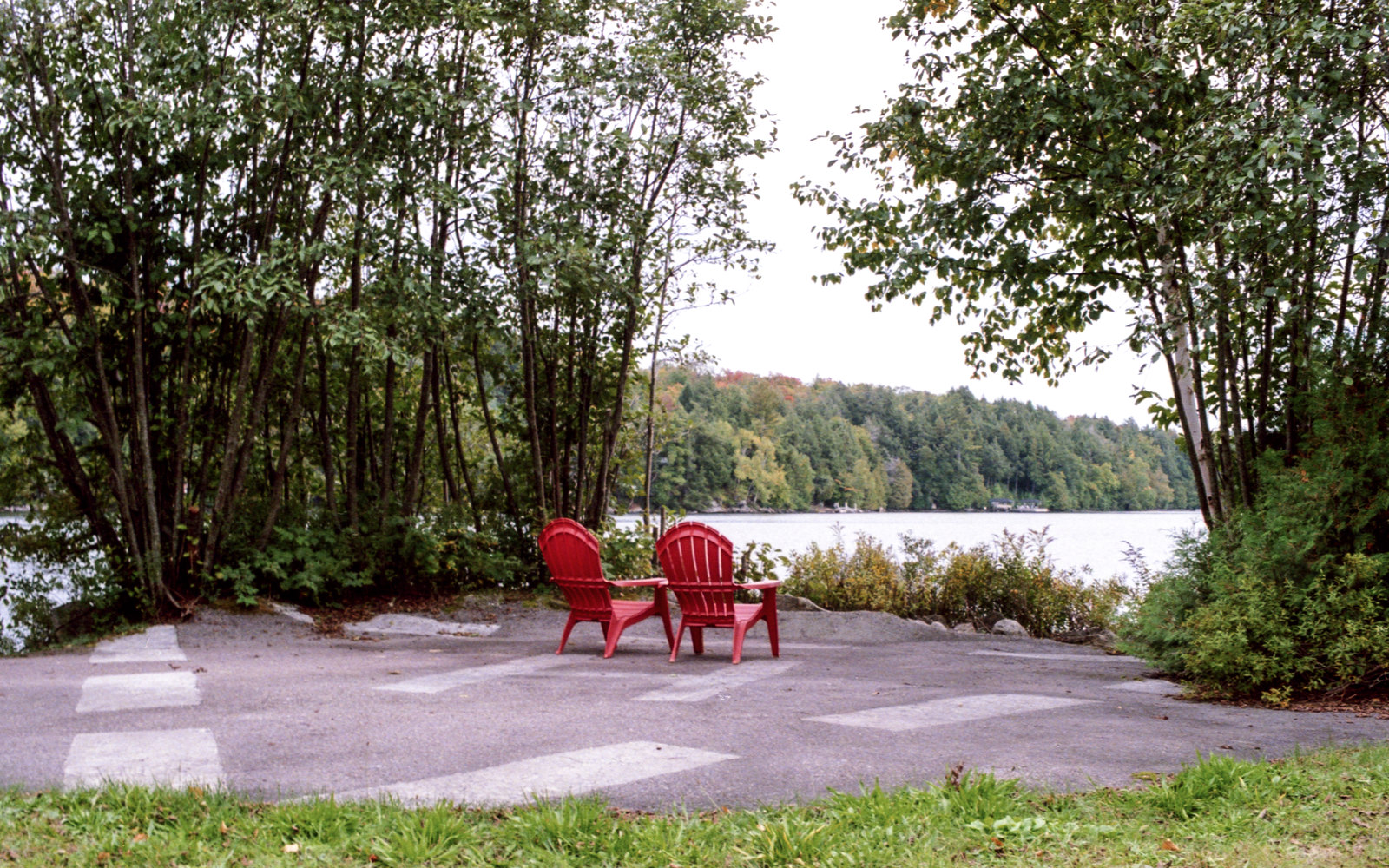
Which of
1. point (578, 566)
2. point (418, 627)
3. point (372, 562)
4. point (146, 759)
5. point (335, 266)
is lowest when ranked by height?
point (418, 627)

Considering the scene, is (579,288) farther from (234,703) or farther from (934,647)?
(234,703)

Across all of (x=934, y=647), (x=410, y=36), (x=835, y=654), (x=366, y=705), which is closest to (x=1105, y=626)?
(x=934, y=647)

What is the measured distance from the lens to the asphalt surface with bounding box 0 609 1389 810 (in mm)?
3342

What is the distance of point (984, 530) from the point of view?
11289mm

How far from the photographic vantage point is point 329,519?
882 cm

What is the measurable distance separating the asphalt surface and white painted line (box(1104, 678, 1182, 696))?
0.02 m

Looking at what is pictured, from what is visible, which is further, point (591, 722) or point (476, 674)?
point (476, 674)

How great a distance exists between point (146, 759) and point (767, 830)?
2.32 meters

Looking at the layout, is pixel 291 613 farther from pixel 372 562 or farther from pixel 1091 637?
pixel 1091 637

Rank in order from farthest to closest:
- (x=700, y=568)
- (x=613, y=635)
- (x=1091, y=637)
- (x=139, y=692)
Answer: (x=1091, y=637) < (x=613, y=635) < (x=700, y=568) < (x=139, y=692)

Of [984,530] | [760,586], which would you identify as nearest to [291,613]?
[760,586]

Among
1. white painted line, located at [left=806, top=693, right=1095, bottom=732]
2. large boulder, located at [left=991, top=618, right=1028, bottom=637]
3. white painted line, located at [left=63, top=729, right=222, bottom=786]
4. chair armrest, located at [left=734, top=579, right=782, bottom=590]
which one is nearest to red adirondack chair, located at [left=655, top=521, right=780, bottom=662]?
chair armrest, located at [left=734, top=579, right=782, bottom=590]

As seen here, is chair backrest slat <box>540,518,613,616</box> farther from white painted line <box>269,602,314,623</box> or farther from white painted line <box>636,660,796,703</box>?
white painted line <box>269,602,314,623</box>

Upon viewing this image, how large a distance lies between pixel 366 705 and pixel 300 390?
13.6 feet
